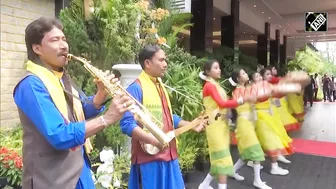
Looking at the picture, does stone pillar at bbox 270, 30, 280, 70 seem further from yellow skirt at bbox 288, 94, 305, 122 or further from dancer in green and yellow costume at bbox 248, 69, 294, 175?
dancer in green and yellow costume at bbox 248, 69, 294, 175

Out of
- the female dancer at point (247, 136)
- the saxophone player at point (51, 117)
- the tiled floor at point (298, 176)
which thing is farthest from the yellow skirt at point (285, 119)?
the saxophone player at point (51, 117)

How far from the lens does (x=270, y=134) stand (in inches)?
172

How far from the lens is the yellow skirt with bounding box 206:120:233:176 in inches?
133

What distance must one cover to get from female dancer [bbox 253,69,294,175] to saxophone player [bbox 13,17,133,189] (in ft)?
10.1

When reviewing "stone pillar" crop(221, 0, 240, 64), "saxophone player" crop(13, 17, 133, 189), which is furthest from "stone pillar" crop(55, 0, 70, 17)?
"stone pillar" crop(221, 0, 240, 64)

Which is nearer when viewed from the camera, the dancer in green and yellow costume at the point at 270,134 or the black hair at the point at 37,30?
the black hair at the point at 37,30

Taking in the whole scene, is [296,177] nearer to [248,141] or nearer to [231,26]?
[248,141]

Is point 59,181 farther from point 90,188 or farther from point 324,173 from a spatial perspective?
→ point 324,173

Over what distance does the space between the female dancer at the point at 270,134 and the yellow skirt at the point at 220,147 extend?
1064 mm

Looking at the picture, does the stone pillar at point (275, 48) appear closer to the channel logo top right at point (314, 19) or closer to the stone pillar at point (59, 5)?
the channel logo top right at point (314, 19)

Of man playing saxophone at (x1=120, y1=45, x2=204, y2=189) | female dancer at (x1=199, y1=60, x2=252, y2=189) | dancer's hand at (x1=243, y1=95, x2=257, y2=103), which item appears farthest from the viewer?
female dancer at (x1=199, y1=60, x2=252, y2=189)

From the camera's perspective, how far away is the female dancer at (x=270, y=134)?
4375 millimetres

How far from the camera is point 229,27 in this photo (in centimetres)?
1095

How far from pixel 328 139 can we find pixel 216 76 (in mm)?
4817
